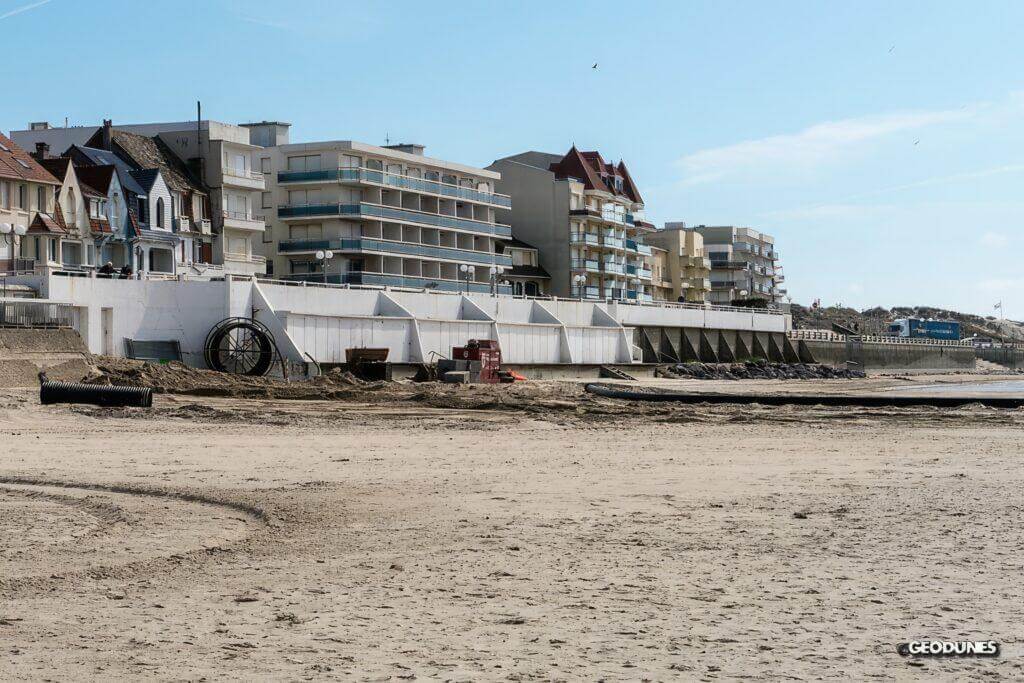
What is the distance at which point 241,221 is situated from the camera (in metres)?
70.4

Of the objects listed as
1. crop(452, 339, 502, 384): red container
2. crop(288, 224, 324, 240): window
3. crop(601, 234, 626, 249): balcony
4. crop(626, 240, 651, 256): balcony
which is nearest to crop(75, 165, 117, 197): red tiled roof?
crop(288, 224, 324, 240): window

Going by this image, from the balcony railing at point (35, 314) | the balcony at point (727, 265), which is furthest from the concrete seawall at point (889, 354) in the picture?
the balcony railing at point (35, 314)

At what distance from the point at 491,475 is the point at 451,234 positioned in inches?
2794

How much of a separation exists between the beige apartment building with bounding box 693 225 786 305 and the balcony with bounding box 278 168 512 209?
188 feet

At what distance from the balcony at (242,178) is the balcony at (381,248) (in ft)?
16.4

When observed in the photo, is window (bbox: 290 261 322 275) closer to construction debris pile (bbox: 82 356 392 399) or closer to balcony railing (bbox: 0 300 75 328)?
construction debris pile (bbox: 82 356 392 399)

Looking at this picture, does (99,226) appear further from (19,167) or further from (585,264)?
(585,264)

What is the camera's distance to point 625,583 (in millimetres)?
8938

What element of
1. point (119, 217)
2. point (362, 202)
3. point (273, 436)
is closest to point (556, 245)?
point (362, 202)

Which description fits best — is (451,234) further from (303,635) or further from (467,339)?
(303,635)

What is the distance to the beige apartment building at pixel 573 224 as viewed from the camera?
9881 centimetres

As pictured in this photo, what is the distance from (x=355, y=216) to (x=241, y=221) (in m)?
7.95

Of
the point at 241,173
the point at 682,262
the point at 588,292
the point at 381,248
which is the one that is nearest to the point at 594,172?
the point at 588,292

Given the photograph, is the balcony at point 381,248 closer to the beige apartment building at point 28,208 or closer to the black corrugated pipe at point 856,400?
the beige apartment building at point 28,208
